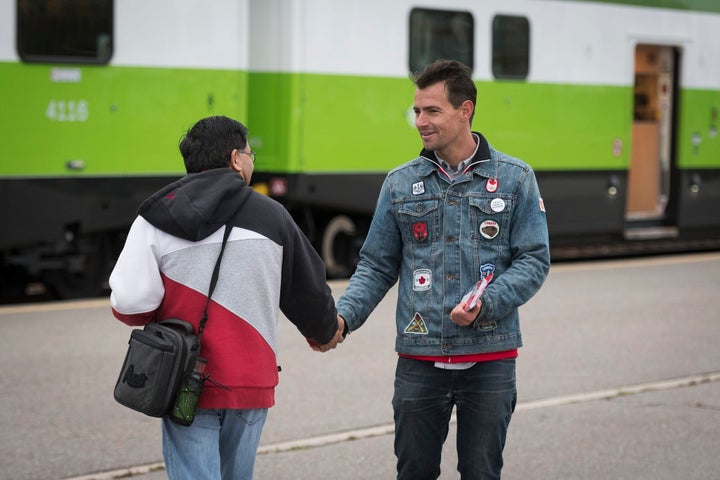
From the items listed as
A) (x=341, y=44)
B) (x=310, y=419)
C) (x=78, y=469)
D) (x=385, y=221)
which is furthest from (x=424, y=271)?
(x=341, y=44)

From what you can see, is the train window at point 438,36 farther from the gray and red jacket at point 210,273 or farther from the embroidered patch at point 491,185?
the gray and red jacket at point 210,273

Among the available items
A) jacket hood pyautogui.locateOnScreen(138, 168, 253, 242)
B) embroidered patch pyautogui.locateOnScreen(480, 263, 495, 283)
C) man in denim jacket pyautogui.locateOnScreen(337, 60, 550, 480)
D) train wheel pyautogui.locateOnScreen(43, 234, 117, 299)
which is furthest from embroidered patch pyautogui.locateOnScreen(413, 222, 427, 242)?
train wheel pyautogui.locateOnScreen(43, 234, 117, 299)

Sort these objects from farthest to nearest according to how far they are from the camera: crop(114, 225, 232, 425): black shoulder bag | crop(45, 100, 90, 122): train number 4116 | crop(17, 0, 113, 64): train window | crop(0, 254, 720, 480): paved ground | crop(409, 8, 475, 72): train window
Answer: crop(409, 8, 475, 72): train window → crop(45, 100, 90, 122): train number 4116 → crop(17, 0, 113, 64): train window → crop(0, 254, 720, 480): paved ground → crop(114, 225, 232, 425): black shoulder bag

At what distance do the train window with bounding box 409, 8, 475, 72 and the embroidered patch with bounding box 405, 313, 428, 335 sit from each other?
906 cm

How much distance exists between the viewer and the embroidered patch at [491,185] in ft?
13.6

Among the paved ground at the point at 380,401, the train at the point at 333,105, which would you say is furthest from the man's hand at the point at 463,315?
the train at the point at 333,105

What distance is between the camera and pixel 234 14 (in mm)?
11781

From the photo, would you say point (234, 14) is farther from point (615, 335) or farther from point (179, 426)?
point (179, 426)

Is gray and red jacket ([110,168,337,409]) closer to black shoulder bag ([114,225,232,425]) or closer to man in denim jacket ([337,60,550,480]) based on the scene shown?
black shoulder bag ([114,225,232,425])

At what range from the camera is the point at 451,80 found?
4.17 meters

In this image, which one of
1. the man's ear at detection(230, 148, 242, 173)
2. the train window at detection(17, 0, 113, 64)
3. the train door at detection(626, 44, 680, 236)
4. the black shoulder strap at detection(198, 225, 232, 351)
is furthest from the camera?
the train door at detection(626, 44, 680, 236)

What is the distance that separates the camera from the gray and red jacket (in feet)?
12.3

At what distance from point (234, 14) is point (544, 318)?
413cm

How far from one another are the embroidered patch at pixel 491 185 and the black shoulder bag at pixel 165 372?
3.30 ft
